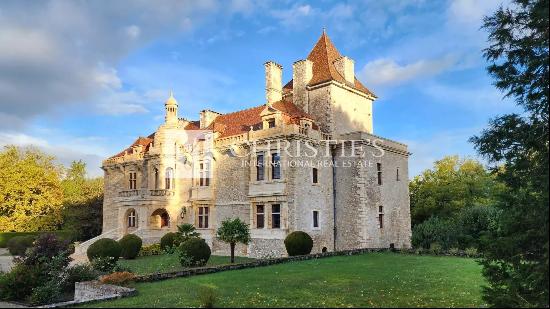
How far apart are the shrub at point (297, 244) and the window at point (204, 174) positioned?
8901 mm

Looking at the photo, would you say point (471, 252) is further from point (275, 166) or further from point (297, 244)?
point (275, 166)

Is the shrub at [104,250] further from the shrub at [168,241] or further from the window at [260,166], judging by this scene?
the window at [260,166]

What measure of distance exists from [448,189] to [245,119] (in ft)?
58.9

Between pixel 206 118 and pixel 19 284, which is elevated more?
pixel 206 118

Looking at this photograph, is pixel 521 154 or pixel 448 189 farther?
pixel 448 189

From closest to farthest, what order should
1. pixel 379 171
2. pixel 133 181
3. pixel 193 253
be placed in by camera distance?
pixel 193 253 → pixel 379 171 → pixel 133 181

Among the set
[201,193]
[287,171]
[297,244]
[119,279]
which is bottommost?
[119,279]

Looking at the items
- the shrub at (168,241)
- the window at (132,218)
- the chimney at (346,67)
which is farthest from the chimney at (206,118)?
the chimney at (346,67)

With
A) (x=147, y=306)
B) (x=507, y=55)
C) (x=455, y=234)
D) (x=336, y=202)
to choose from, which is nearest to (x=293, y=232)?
(x=336, y=202)

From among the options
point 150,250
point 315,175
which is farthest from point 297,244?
point 150,250

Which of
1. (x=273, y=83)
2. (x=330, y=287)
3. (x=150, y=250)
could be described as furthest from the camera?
(x=273, y=83)

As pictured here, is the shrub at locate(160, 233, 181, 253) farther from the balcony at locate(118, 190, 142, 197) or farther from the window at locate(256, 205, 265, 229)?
the window at locate(256, 205, 265, 229)

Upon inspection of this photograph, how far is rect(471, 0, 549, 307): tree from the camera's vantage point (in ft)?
A: 29.8

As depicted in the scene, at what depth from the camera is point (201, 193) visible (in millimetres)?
29062
